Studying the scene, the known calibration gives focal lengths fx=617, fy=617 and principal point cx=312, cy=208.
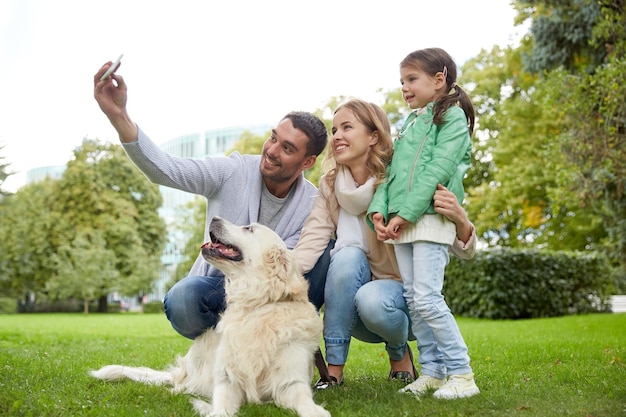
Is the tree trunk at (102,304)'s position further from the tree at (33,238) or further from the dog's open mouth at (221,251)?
the dog's open mouth at (221,251)

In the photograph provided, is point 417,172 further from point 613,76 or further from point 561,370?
point 613,76

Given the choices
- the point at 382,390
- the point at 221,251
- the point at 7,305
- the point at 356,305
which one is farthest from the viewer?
the point at 7,305

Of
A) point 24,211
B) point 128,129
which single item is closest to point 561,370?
point 128,129

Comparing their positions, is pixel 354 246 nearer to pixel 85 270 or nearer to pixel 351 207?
pixel 351 207

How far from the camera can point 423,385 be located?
3.60 meters

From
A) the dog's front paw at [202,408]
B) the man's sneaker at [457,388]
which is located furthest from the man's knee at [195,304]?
the man's sneaker at [457,388]

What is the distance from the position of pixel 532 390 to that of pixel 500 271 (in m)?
9.77

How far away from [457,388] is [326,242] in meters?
1.28

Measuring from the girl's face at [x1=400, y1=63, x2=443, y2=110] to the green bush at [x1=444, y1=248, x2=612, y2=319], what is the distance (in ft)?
32.1

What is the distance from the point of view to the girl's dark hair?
12.3 ft

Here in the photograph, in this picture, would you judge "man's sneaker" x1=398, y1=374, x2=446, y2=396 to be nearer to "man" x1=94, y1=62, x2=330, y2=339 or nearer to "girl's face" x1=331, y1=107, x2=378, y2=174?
"man" x1=94, y1=62, x2=330, y2=339

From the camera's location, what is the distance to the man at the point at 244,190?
3.82 metres

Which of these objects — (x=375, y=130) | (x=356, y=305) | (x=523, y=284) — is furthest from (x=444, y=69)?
(x=523, y=284)

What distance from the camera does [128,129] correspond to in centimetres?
342
